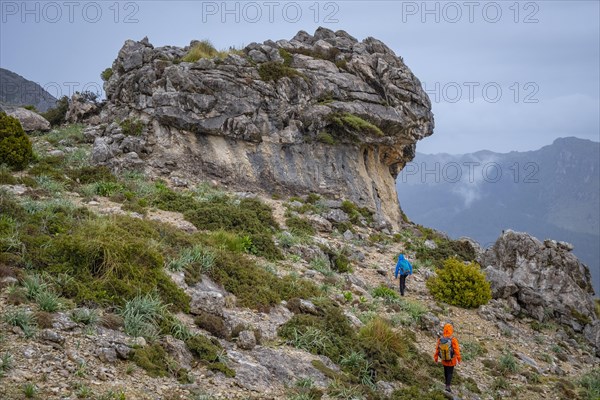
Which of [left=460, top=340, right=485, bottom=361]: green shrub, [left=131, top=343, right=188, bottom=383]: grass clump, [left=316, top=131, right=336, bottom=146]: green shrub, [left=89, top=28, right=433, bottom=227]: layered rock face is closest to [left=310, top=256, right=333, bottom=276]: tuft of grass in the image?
[left=460, top=340, right=485, bottom=361]: green shrub

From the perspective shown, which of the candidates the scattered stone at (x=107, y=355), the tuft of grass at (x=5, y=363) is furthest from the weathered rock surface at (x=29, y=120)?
the tuft of grass at (x=5, y=363)

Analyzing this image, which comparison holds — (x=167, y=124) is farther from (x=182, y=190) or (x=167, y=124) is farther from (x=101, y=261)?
(x=101, y=261)

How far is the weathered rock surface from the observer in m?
29.4

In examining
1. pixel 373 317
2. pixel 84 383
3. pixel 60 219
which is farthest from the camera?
pixel 373 317

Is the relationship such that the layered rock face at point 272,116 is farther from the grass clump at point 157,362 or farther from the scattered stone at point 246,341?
the grass clump at point 157,362

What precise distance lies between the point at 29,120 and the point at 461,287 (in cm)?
2572

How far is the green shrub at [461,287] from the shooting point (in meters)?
19.1

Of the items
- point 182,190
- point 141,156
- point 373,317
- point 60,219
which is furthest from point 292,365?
point 141,156

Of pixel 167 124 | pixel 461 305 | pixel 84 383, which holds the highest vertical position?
pixel 167 124

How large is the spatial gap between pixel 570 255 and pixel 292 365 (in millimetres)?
19595

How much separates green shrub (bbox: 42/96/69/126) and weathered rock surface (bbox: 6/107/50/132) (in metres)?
2.13

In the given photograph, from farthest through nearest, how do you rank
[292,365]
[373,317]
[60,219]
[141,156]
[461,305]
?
1. [141,156]
2. [461,305]
3. [373,317]
4. [60,219]
5. [292,365]

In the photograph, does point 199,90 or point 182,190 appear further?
point 199,90

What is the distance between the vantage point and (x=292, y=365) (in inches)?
404
